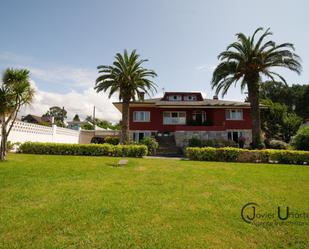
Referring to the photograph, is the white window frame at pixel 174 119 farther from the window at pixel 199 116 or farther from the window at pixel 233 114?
the window at pixel 233 114

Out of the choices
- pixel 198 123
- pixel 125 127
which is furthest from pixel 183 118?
pixel 125 127

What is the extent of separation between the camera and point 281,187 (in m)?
8.88

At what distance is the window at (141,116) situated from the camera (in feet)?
103

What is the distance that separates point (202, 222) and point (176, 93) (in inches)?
1180

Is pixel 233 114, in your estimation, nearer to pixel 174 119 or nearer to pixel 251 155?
pixel 174 119

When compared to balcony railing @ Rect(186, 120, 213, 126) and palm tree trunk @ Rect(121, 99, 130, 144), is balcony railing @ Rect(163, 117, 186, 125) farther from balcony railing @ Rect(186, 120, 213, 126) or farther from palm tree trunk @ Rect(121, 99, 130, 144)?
palm tree trunk @ Rect(121, 99, 130, 144)

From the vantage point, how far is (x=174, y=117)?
32.2 metres

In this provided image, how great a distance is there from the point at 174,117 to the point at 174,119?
0.29 metres

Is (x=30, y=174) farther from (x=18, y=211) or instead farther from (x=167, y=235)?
(x=167, y=235)

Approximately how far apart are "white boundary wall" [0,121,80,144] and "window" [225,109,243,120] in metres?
21.1

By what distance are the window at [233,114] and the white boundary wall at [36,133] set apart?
21.1 metres

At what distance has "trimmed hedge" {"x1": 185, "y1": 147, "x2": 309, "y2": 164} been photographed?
1809 cm

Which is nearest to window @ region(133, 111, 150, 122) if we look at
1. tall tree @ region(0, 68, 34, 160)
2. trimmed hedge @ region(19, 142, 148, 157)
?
trimmed hedge @ region(19, 142, 148, 157)

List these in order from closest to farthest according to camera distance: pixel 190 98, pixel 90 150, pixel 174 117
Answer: pixel 90 150 → pixel 174 117 → pixel 190 98
